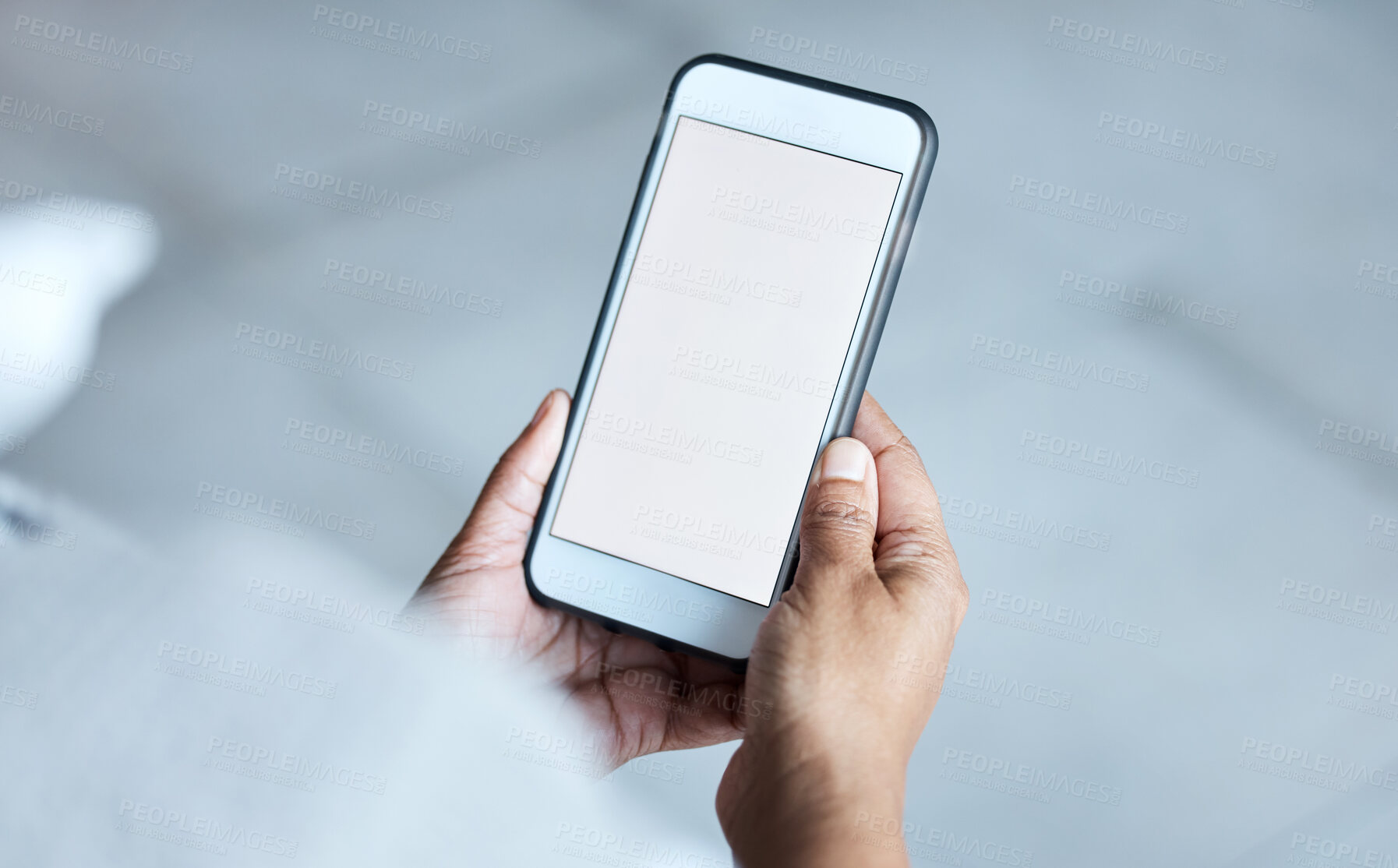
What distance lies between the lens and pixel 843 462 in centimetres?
50

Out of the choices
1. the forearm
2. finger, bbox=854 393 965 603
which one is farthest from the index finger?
the forearm

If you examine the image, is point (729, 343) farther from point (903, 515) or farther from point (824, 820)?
point (824, 820)

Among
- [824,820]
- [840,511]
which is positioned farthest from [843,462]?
[824,820]

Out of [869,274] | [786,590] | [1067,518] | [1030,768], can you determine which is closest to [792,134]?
[869,274]

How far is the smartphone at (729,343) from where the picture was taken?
50 cm

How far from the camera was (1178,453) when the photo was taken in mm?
731

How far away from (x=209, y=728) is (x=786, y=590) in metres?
0.45

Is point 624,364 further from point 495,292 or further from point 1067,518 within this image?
point 1067,518

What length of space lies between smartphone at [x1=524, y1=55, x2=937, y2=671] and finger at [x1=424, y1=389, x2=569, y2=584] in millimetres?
22

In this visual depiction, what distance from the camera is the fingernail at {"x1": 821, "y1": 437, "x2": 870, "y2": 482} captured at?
50 cm

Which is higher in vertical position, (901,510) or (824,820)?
(901,510)

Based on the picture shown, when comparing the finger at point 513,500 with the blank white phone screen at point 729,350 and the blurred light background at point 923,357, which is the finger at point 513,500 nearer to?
the blank white phone screen at point 729,350

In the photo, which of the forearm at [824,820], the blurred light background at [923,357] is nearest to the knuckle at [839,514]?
the forearm at [824,820]

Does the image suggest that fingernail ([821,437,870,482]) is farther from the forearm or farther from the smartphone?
the forearm
